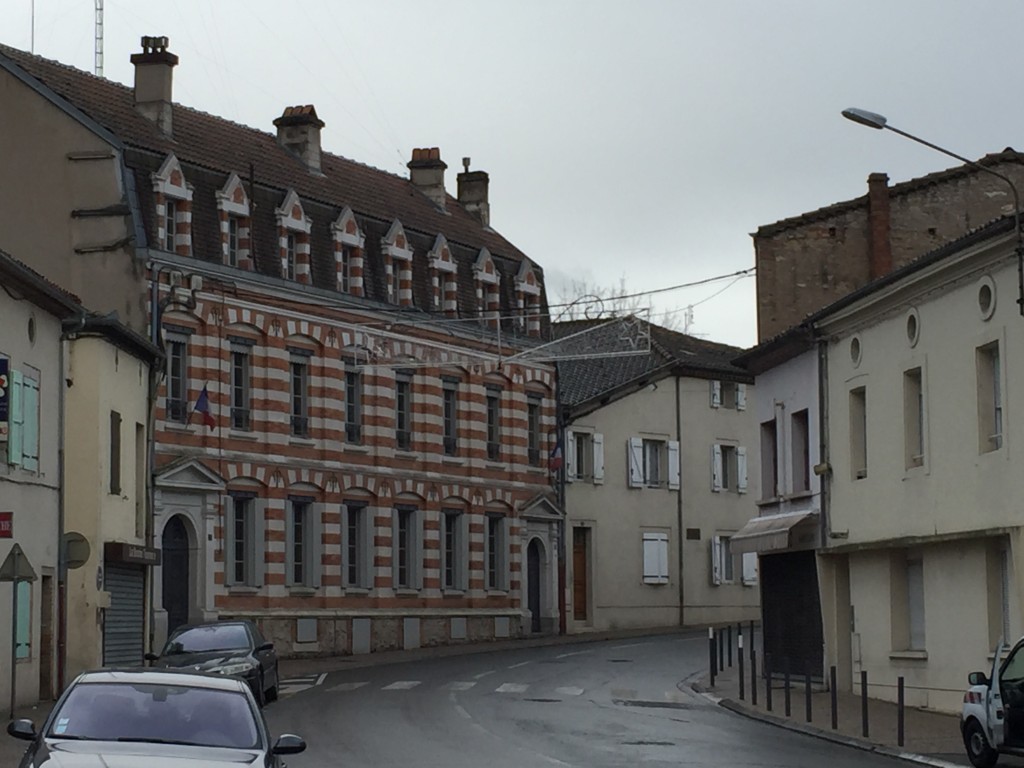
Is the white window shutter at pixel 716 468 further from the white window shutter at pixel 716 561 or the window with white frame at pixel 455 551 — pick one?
the window with white frame at pixel 455 551

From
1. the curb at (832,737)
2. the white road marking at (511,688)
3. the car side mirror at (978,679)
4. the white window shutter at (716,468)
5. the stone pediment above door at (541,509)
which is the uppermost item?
the white window shutter at (716,468)

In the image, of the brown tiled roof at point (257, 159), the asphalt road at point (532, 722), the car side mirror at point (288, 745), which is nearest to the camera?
the car side mirror at point (288, 745)

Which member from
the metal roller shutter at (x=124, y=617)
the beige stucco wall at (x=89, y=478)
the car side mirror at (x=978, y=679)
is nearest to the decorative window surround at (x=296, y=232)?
the metal roller shutter at (x=124, y=617)

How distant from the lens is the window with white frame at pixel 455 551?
182 ft

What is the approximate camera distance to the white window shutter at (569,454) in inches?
2395

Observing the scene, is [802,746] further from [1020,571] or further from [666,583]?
[666,583]

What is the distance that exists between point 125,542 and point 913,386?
15269 mm

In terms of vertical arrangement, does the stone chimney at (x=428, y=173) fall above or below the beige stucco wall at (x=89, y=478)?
above

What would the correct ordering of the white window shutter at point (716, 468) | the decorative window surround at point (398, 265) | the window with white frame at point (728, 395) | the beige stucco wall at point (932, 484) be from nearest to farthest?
the beige stucco wall at point (932, 484)
the decorative window surround at point (398, 265)
the white window shutter at point (716, 468)
the window with white frame at point (728, 395)

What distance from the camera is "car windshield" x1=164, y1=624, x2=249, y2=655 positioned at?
1168 inches

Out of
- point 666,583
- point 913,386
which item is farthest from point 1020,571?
point 666,583

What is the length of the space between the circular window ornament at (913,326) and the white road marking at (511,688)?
920 centimetres

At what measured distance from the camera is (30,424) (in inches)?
1213

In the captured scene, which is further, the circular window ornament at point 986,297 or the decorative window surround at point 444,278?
the decorative window surround at point 444,278
